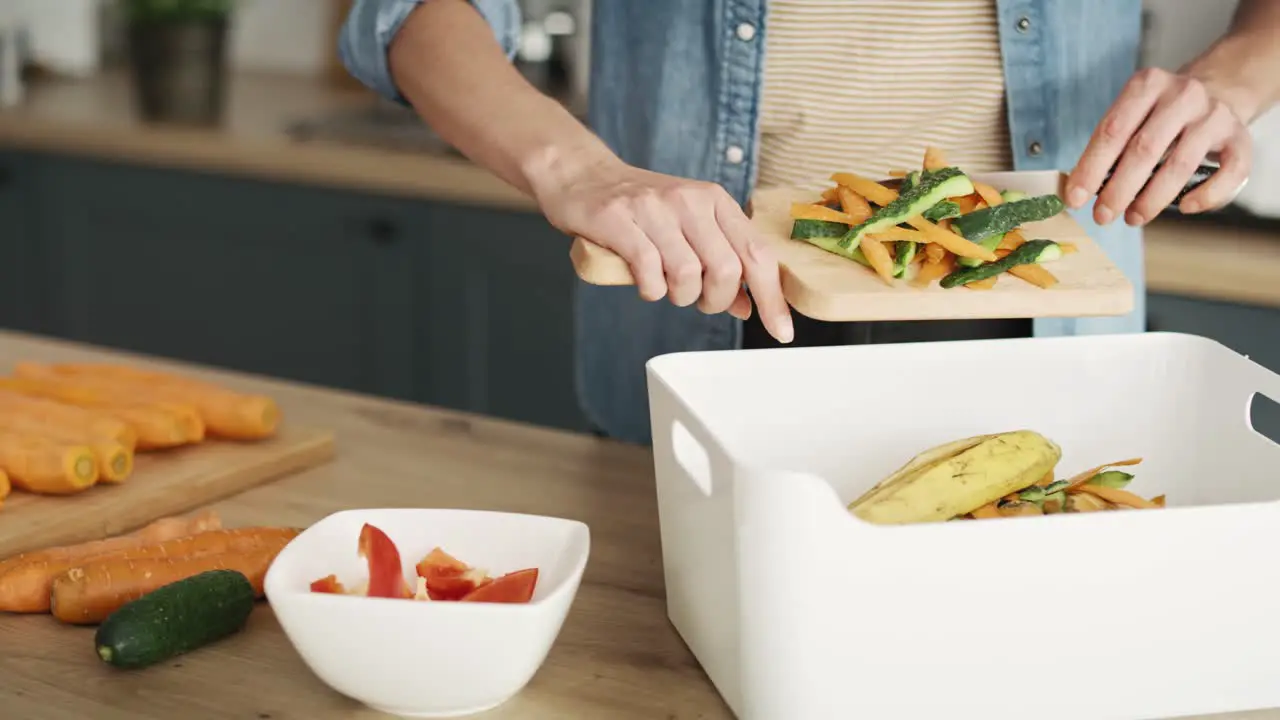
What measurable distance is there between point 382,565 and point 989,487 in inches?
15.5

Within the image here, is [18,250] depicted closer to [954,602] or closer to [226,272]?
[226,272]

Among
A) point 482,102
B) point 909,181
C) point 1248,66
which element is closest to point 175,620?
point 482,102

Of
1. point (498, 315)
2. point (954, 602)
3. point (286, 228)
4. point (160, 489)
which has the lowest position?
point (498, 315)

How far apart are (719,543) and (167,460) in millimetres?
660

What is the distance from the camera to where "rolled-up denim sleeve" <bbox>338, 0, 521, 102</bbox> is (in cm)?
141

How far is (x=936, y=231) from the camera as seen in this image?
1.12 m

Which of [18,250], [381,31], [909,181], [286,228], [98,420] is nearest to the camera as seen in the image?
[909,181]

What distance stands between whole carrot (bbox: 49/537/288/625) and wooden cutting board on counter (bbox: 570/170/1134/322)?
0.33 metres

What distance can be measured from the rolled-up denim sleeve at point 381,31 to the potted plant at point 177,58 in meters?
1.51

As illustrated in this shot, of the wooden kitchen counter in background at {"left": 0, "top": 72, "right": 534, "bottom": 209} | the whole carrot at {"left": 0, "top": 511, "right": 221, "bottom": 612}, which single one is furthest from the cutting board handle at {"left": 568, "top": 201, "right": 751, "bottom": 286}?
the wooden kitchen counter in background at {"left": 0, "top": 72, "right": 534, "bottom": 209}

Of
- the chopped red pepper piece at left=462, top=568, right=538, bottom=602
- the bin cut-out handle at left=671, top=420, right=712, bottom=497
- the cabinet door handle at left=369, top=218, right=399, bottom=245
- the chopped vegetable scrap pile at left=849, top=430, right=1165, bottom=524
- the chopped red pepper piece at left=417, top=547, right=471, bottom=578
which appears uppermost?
the bin cut-out handle at left=671, top=420, right=712, bottom=497

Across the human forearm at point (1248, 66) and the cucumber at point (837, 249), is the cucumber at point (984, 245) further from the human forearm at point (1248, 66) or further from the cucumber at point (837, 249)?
the human forearm at point (1248, 66)

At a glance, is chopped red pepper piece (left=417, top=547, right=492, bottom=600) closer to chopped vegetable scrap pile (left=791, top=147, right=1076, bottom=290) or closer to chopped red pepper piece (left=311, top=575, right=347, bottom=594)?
chopped red pepper piece (left=311, top=575, right=347, bottom=594)

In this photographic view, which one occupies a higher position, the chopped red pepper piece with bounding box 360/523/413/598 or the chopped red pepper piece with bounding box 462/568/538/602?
the chopped red pepper piece with bounding box 360/523/413/598
